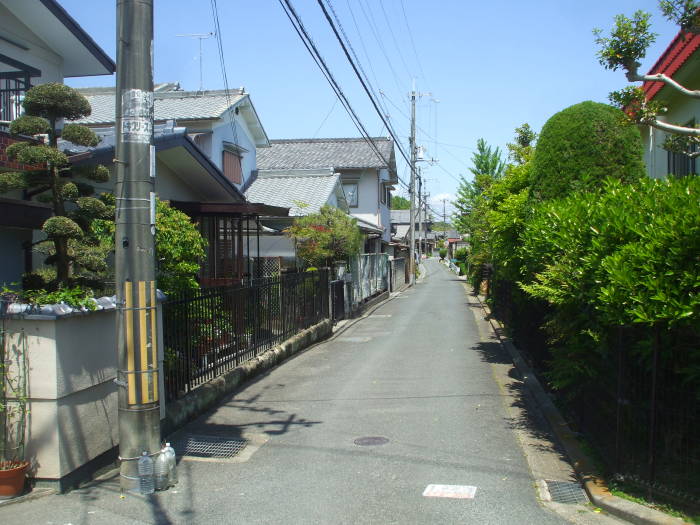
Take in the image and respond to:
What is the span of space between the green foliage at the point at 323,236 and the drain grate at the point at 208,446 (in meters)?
11.0

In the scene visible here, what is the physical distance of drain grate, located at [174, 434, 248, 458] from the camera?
657cm

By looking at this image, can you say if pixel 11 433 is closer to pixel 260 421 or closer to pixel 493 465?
pixel 260 421

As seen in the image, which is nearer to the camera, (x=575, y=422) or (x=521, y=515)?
(x=521, y=515)

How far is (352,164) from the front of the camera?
35.2 m

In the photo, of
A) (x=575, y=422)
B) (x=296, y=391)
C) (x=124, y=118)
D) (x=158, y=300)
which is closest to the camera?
(x=124, y=118)

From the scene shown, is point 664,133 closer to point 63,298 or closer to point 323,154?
point 63,298

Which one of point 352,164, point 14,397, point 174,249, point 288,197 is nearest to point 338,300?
point 288,197

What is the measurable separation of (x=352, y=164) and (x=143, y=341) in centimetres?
3035

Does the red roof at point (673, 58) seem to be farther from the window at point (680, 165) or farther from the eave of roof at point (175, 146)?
the eave of roof at point (175, 146)

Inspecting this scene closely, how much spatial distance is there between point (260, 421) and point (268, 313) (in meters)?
4.05

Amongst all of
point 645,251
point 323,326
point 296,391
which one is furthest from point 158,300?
point 323,326

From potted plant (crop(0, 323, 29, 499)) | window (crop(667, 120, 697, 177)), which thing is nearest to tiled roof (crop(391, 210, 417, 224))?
window (crop(667, 120, 697, 177))

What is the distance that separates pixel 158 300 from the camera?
679cm

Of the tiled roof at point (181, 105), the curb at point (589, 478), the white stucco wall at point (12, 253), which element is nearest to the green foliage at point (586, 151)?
the curb at point (589, 478)
